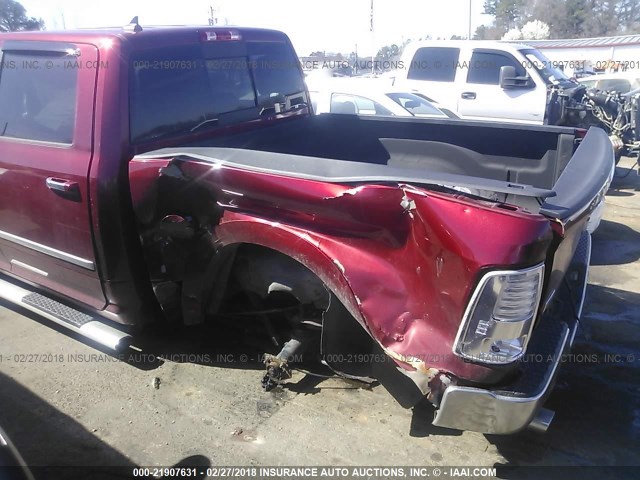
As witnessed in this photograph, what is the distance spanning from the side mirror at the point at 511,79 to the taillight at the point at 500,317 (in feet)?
24.6

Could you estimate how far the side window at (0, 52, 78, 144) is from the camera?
324 centimetres

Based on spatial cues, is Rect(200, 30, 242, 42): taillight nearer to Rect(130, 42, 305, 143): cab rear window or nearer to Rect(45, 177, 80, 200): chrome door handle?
Rect(130, 42, 305, 143): cab rear window

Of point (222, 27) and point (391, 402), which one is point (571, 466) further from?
point (222, 27)

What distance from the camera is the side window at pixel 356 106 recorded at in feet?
23.1

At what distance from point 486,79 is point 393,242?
26.0ft

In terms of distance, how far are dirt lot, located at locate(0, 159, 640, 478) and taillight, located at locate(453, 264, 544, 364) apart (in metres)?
0.87

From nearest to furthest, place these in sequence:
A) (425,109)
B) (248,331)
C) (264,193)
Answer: (264,193), (248,331), (425,109)

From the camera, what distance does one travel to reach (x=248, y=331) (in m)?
3.53

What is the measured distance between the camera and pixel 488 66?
30.7 ft

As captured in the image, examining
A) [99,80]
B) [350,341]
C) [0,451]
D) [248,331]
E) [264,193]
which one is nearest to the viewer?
[0,451]

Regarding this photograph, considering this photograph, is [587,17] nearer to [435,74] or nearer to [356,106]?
[435,74]

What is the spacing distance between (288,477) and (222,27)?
9.27 feet

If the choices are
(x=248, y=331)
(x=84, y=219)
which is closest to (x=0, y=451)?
(x=84, y=219)

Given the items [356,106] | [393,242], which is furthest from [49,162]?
[356,106]
